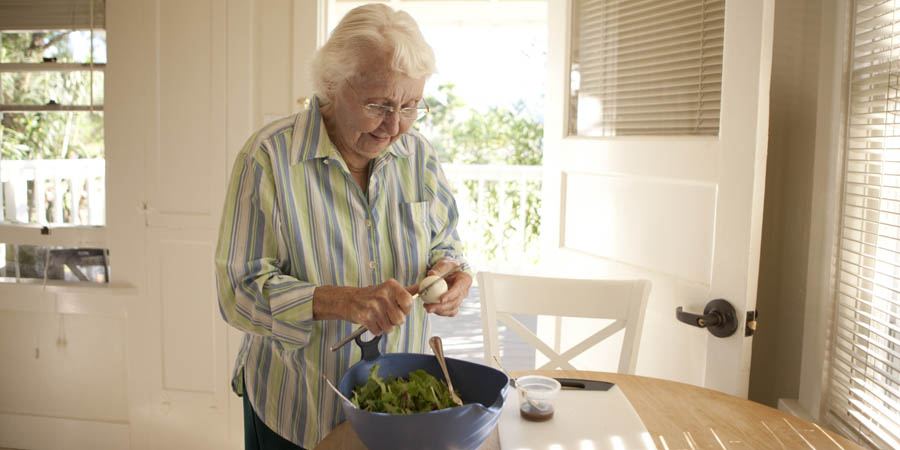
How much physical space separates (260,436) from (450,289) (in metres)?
0.54

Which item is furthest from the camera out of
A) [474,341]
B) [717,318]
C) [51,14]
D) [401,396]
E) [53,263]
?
[474,341]

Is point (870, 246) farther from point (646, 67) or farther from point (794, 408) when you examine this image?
point (646, 67)

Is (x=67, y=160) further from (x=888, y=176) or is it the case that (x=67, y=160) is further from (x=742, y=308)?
(x=888, y=176)

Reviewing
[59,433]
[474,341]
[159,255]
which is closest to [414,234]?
[159,255]

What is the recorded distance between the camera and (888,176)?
1.54 meters

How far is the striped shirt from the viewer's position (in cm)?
134

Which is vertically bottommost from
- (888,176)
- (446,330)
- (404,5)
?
(446,330)

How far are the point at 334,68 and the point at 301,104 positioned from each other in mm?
1455

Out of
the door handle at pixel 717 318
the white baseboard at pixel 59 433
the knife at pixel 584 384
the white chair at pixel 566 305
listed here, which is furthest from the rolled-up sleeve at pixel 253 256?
the white baseboard at pixel 59 433

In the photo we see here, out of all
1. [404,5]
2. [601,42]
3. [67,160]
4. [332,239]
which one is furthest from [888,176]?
[404,5]

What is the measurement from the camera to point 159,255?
287 centimetres

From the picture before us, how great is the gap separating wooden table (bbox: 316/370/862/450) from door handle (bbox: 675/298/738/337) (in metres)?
0.25

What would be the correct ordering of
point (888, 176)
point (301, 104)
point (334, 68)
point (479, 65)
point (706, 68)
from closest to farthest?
point (334, 68), point (888, 176), point (706, 68), point (301, 104), point (479, 65)

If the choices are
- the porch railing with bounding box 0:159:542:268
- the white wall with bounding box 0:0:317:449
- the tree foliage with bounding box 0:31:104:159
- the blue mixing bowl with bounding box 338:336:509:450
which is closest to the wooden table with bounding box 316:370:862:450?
the blue mixing bowl with bounding box 338:336:509:450
